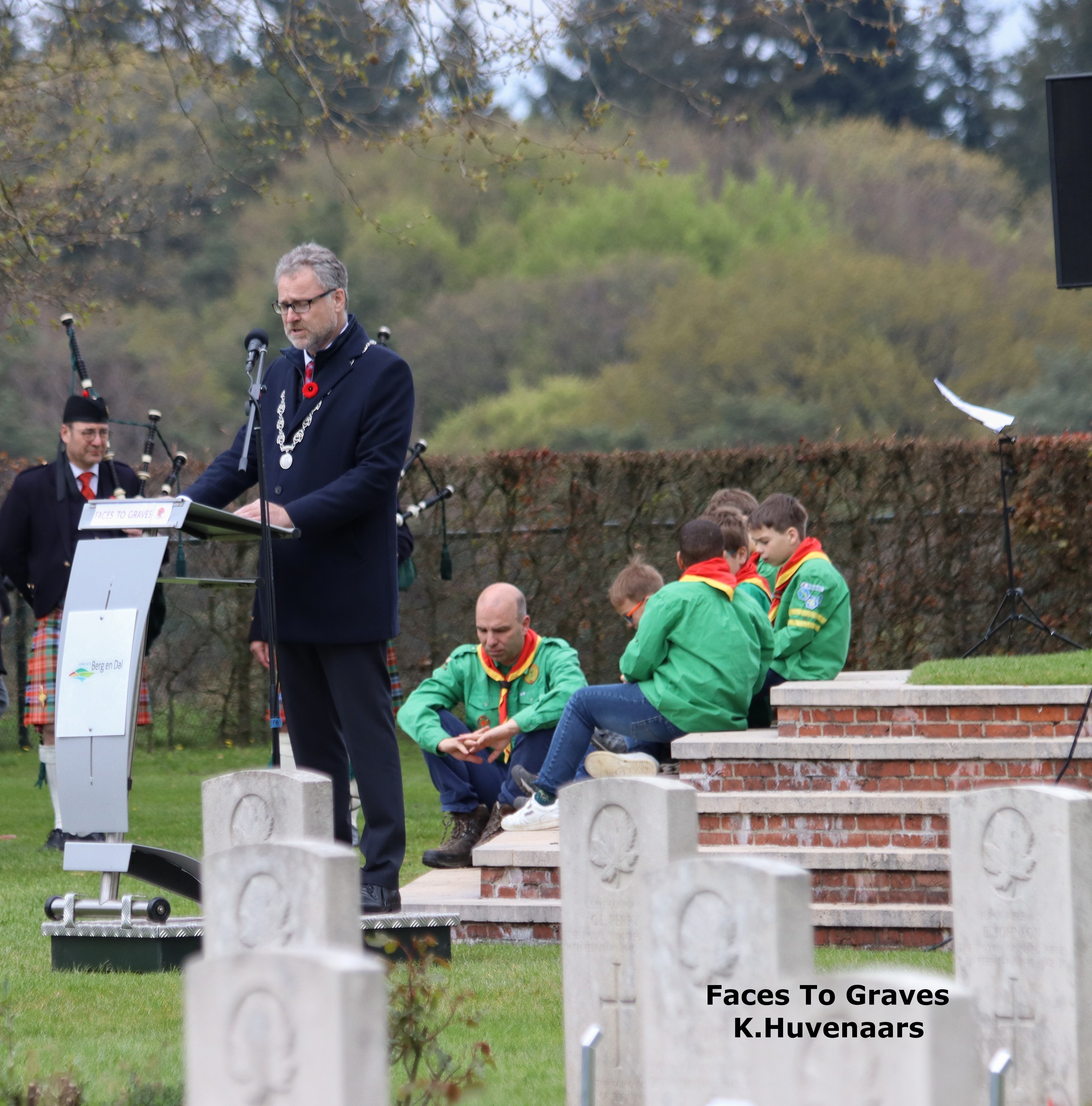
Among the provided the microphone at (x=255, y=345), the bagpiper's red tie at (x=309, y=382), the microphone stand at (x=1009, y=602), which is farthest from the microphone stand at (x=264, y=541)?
the microphone stand at (x=1009, y=602)

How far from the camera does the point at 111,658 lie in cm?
499

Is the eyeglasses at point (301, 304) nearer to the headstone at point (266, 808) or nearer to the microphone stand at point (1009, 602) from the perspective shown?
the headstone at point (266, 808)

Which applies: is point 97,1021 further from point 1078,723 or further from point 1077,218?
point 1077,218

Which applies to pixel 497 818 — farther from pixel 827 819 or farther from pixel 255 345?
pixel 255 345

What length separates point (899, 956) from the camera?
5605mm

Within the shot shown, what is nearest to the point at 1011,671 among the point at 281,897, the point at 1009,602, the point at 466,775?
the point at 466,775

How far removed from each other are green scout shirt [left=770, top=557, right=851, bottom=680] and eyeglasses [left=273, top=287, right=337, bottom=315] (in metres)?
3.09

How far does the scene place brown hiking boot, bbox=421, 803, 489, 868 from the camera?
23.9 ft

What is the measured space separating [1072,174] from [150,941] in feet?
14.0

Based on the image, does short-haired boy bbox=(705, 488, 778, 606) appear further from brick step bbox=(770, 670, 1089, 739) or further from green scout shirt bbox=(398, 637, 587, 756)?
brick step bbox=(770, 670, 1089, 739)

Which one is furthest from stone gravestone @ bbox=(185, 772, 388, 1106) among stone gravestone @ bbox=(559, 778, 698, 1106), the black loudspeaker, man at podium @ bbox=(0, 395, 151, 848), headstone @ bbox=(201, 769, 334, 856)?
man at podium @ bbox=(0, 395, 151, 848)

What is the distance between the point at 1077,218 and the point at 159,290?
90.2 feet

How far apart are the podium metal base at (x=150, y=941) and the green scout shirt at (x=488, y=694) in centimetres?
200

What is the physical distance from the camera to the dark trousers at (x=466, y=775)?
288 inches
